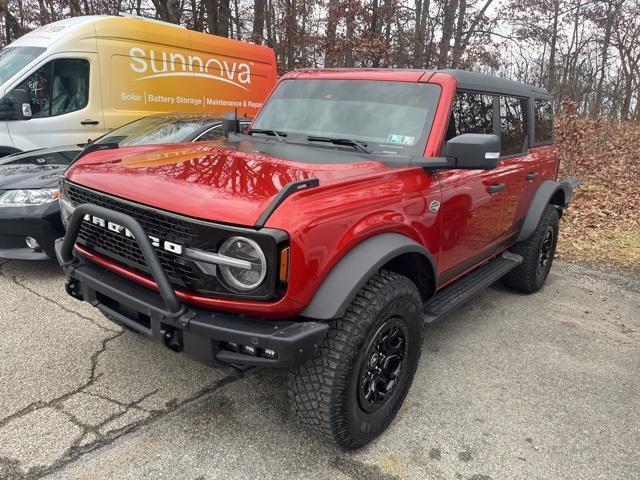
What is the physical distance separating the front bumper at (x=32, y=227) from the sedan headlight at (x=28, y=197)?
50mm

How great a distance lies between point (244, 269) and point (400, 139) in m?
1.51

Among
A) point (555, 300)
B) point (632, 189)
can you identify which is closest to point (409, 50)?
point (632, 189)

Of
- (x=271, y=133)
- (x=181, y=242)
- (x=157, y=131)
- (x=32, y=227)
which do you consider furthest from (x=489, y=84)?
(x=32, y=227)

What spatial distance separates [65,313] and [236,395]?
173 centimetres

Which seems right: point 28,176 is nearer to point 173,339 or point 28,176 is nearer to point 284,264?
point 173,339

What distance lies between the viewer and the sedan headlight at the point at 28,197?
4289 millimetres

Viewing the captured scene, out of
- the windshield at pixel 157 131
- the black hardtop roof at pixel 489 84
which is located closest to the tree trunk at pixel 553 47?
the black hardtop roof at pixel 489 84

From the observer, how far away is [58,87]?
6.98 metres

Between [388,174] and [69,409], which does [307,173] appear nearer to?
[388,174]

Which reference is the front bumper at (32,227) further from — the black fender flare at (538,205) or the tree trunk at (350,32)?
the tree trunk at (350,32)

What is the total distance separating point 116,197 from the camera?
2408 millimetres

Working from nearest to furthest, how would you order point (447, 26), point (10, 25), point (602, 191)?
point (602, 191), point (10, 25), point (447, 26)

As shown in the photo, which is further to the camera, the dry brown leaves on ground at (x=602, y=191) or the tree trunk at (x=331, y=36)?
the tree trunk at (x=331, y=36)

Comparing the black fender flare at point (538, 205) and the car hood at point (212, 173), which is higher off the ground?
the car hood at point (212, 173)
